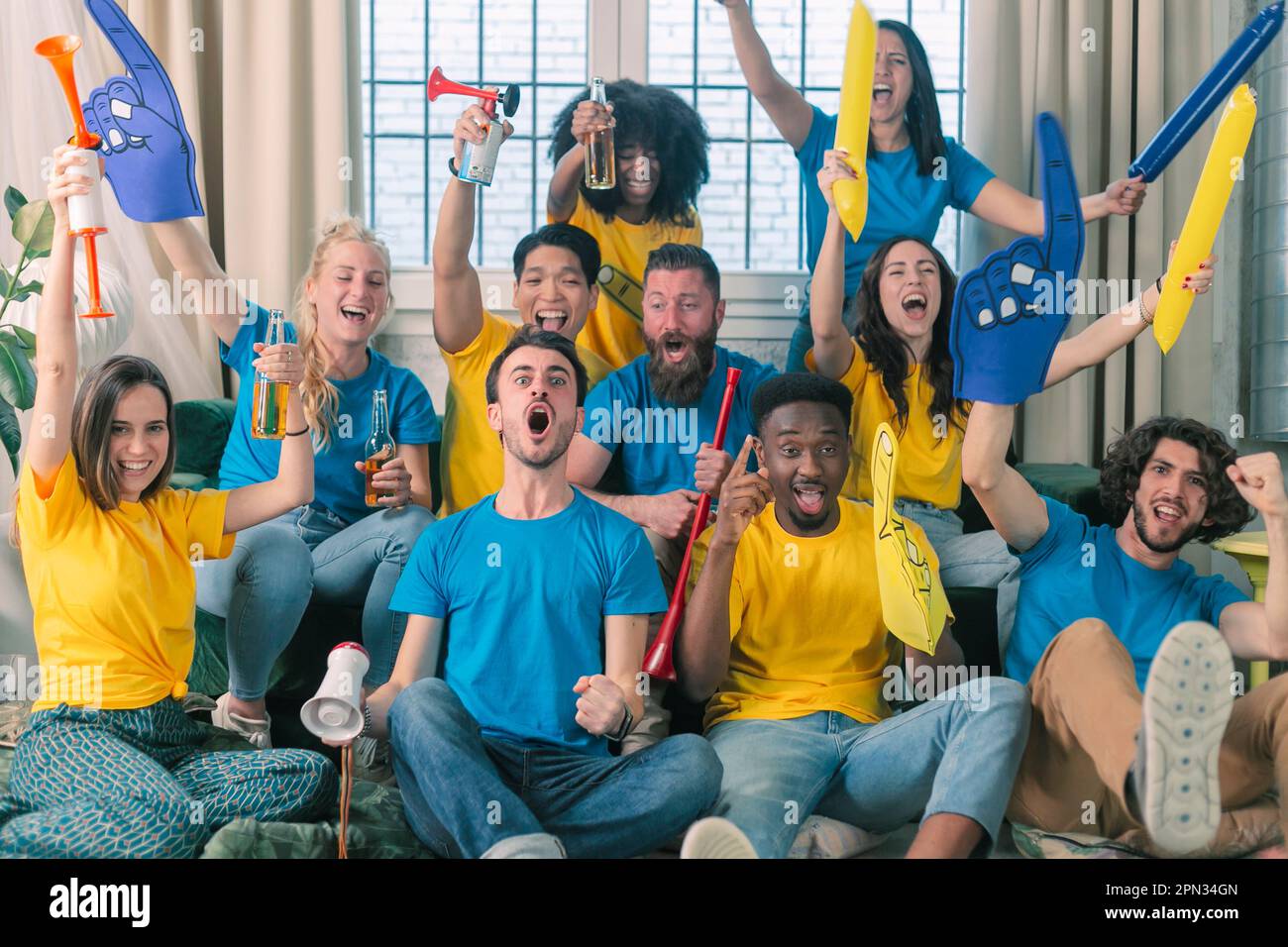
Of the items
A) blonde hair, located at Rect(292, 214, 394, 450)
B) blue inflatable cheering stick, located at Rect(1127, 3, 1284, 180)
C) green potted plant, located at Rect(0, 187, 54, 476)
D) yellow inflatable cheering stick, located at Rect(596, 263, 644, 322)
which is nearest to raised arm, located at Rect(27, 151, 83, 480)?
blonde hair, located at Rect(292, 214, 394, 450)

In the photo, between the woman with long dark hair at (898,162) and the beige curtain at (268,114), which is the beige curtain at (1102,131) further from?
the beige curtain at (268,114)

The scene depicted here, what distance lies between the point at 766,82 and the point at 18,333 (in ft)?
6.09

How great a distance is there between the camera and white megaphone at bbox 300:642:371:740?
1887 mm

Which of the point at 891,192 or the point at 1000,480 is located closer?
the point at 1000,480

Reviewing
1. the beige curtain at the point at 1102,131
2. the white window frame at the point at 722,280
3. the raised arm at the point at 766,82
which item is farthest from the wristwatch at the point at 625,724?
the beige curtain at the point at 1102,131

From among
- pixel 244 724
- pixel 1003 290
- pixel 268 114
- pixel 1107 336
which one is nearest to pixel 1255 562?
pixel 1107 336

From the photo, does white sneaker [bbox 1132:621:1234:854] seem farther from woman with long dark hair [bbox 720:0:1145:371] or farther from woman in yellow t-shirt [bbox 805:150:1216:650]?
woman with long dark hair [bbox 720:0:1145:371]

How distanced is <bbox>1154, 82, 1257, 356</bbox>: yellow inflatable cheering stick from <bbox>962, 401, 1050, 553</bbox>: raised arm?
51 centimetres

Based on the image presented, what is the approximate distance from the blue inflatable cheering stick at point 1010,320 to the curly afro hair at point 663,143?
1.17m

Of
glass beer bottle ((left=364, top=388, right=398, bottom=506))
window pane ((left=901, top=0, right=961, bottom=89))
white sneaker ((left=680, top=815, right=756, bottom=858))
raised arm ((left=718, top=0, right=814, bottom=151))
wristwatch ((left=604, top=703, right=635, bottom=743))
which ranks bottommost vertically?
white sneaker ((left=680, top=815, right=756, bottom=858))

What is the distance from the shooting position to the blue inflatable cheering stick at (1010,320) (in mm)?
2176

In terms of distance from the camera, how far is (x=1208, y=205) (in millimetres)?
2434

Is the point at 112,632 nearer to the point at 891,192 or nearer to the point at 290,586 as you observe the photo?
the point at 290,586

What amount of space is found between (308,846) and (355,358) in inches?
44.9
